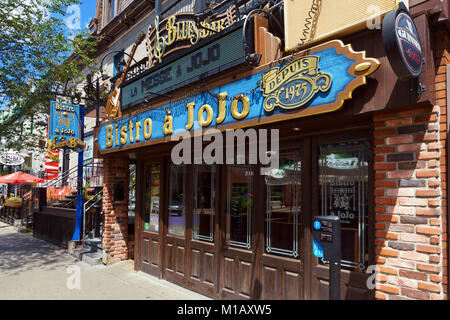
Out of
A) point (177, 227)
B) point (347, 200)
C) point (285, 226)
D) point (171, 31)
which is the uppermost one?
point (171, 31)

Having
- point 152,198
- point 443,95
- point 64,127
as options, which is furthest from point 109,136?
point 443,95

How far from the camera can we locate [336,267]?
265cm

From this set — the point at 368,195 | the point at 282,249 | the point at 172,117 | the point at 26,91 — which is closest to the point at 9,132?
the point at 26,91

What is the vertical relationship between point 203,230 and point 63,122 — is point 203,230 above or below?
below

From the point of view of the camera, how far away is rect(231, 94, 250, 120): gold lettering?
400 centimetres

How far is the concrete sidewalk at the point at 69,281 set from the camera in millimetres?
5516

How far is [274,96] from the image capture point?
3.69m

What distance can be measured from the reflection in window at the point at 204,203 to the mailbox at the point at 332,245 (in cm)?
290

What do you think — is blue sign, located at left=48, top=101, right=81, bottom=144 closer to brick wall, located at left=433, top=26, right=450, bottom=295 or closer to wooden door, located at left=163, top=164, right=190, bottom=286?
wooden door, located at left=163, top=164, right=190, bottom=286

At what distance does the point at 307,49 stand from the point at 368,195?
1.71 metres

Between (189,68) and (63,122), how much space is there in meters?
5.19

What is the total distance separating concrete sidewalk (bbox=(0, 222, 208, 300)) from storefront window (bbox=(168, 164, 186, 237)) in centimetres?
106

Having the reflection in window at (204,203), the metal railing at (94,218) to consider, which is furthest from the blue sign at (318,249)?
the metal railing at (94,218)

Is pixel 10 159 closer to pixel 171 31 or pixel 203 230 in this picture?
pixel 171 31
